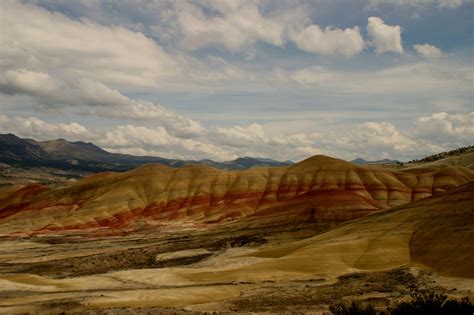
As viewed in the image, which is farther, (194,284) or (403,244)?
(403,244)

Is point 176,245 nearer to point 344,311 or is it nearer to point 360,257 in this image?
point 360,257

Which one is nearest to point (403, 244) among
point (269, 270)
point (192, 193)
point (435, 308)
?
point (269, 270)

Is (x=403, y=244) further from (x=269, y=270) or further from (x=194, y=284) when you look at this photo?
(x=194, y=284)

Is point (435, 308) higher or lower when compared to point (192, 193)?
higher

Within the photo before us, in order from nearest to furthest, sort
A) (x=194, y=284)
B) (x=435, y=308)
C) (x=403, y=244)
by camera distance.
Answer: (x=435, y=308) → (x=194, y=284) → (x=403, y=244)

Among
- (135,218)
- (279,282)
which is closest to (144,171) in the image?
(135,218)

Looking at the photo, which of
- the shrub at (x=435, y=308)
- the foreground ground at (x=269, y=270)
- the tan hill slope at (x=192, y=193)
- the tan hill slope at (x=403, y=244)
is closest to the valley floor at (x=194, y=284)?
the foreground ground at (x=269, y=270)

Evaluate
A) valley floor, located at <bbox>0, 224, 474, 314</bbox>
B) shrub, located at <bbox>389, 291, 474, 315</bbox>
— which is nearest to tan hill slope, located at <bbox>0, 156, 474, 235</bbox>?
valley floor, located at <bbox>0, 224, 474, 314</bbox>

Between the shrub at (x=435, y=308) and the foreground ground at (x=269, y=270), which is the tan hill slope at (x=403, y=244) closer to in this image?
the foreground ground at (x=269, y=270)

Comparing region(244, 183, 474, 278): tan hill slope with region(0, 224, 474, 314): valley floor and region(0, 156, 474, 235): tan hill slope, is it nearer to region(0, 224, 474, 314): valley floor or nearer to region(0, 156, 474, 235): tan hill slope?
region(0, 224, 474, 314): valley floor
